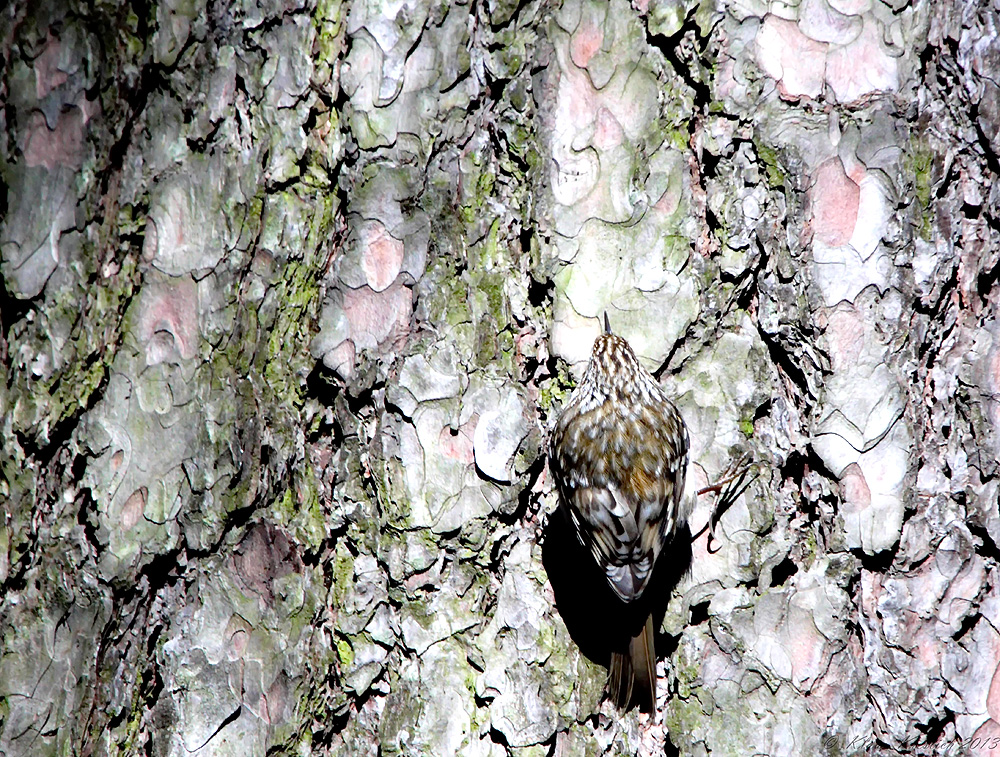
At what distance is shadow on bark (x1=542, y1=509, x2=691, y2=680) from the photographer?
1781mm

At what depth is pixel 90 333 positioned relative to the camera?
1.79 meters

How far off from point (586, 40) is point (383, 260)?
0.62m

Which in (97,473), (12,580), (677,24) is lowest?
(12,580)

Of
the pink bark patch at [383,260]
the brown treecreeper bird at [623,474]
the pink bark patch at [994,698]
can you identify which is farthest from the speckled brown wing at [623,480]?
the pink bark patch at [994,698]

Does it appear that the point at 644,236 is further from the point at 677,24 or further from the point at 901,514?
the point at 901,514

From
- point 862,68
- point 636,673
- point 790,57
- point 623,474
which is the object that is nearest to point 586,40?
point 790,57

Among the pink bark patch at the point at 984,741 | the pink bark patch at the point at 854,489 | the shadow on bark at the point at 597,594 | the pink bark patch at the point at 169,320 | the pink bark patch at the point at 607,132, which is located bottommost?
the pink bark patch at the point at 984,741

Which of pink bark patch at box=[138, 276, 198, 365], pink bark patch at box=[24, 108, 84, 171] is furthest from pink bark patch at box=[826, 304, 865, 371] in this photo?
pink bark patch at box=[24, 108, 84, 171]

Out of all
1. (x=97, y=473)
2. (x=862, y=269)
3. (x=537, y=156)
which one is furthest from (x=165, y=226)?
(x=862, y=269)

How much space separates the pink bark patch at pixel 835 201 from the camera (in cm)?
169

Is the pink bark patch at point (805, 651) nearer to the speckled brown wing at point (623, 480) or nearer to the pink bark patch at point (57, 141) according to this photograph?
the speckled brown wing at point (623, 480)

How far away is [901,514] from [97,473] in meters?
1.65

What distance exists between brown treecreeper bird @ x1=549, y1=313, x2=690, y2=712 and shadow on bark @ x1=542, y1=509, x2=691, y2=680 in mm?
27

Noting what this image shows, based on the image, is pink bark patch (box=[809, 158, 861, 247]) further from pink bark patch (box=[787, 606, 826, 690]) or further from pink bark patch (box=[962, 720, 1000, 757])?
pink bark patch (box=[962, 720, 1000, 757])
